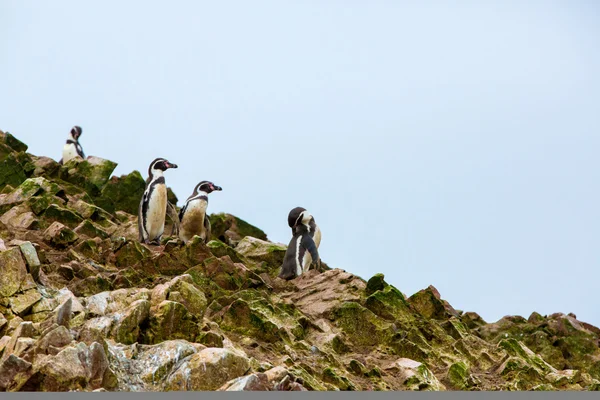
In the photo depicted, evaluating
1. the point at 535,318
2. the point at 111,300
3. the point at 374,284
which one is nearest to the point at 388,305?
the point at 374,284

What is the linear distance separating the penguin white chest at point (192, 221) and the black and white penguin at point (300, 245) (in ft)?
7.75

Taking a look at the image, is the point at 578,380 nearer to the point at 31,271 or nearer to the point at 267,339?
the point at 267,339

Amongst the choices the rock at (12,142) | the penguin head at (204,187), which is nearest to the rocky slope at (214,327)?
the penguin head at (204,187)

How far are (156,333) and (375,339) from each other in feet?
16.7

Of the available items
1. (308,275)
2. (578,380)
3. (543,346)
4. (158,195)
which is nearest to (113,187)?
(158,195)

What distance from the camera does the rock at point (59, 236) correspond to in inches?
810

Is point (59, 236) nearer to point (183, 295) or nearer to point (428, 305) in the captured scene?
point (183, 295)

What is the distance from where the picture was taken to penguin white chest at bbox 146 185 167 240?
25.6m

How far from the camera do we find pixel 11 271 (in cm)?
1550

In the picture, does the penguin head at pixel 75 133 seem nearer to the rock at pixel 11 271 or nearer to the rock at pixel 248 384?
the rock at pixel 11 271

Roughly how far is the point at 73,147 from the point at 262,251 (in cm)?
1702

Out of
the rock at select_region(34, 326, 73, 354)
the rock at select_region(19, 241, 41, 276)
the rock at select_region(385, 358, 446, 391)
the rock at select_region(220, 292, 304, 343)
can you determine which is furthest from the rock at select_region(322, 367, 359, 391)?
the rock at select_region(19, 241, 41, 276)

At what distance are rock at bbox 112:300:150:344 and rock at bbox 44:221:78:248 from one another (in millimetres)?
6313

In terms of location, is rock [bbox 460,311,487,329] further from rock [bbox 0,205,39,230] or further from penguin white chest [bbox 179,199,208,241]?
rock [bbox 0,205,39,230]
